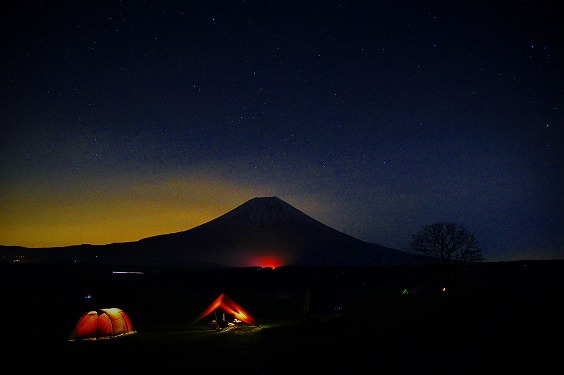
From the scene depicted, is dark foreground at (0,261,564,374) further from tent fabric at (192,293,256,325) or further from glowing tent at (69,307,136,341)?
glowing tent at (69,307,136,341)

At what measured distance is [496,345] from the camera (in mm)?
14445

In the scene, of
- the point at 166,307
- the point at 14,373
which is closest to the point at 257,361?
the point at 14,373

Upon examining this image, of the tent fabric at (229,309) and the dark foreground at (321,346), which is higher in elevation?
the tent fabric at (229,309)

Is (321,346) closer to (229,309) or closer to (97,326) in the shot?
(229,309)

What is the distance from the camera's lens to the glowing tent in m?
19.4

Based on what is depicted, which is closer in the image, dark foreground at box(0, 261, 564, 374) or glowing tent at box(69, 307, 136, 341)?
dark foreground at box(0, 261, 564, 374)

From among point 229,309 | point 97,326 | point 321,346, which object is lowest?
point 321,346

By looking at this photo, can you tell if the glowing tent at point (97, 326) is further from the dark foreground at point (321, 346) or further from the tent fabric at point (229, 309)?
the tent fabric at point (229, 309)

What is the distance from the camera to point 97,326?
1967 centimetres

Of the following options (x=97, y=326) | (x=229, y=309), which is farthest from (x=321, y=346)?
(x=97, y=326)

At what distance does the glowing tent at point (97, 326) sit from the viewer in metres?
19.4

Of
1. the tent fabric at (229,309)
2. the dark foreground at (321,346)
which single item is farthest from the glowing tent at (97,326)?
the tent fabric at (229,309)

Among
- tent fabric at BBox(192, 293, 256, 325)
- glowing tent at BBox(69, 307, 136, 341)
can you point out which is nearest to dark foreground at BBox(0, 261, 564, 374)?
tent fabric at BBox(192, 293, 256, 325)

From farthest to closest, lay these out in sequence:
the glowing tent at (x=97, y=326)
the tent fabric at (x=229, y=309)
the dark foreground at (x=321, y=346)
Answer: the tent fabric at (x=229, y=309) < the glowing tent at (x=97, y=326) < the dark foreground at (x=321, y=346)
